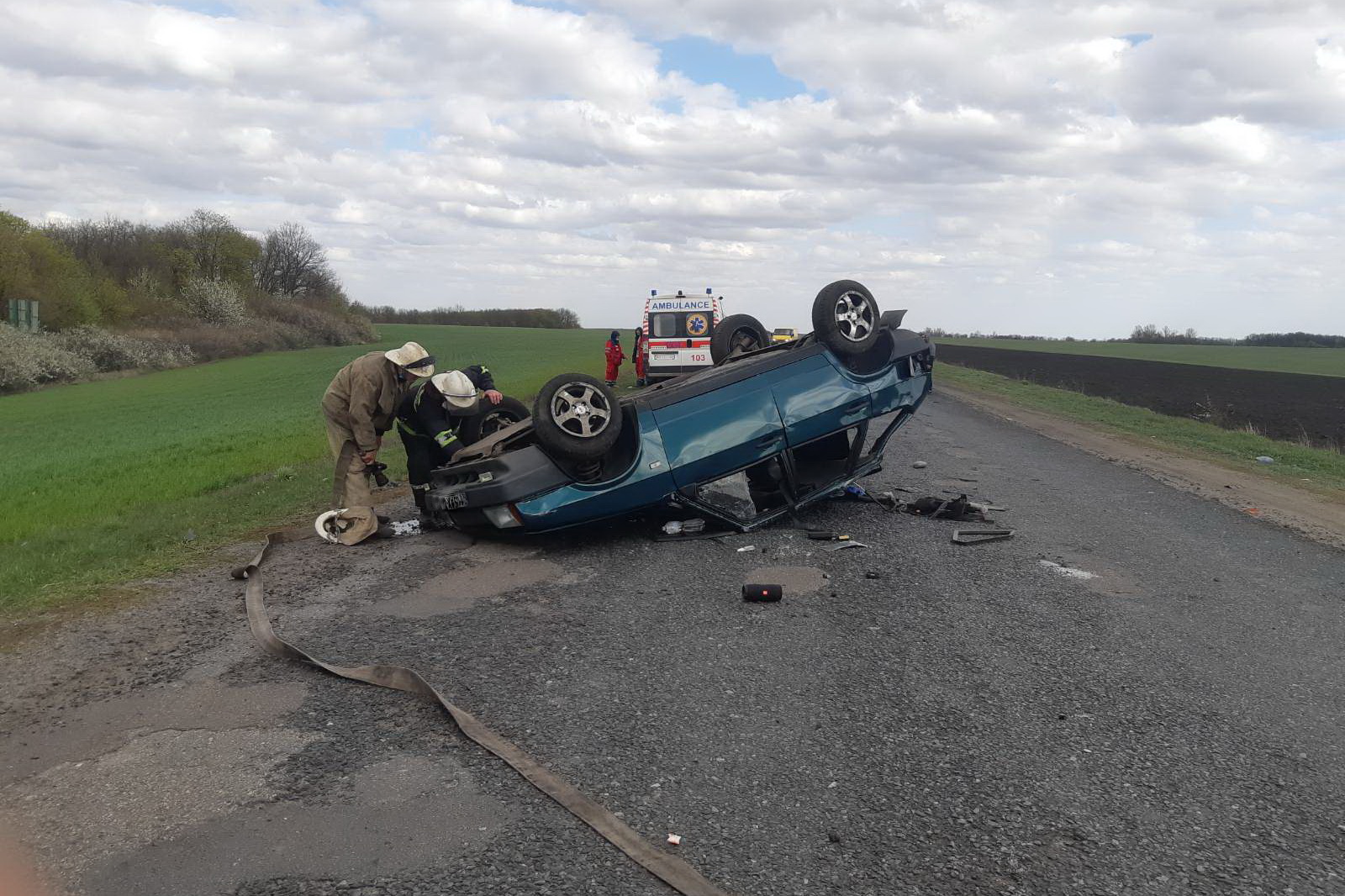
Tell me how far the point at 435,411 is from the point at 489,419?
0.69 m

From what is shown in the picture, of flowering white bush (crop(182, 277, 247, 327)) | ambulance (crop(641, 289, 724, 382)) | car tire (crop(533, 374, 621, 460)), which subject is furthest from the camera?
flowering white bush (crop(182, 277, 247, 327))

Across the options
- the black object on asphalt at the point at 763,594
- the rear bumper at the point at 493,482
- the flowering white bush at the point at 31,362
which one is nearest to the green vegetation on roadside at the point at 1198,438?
the black object on asphalt at the point at 763,594

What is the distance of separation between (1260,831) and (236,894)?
3.44 m

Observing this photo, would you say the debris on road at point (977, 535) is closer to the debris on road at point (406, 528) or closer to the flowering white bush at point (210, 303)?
the debris on road at point (406, 528)

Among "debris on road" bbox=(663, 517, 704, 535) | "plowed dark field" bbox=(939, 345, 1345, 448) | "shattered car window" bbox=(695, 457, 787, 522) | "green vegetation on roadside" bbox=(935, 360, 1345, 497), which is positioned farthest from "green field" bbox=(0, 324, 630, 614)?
"plowed dark field" bbox=(939, 345, 1345, 448)

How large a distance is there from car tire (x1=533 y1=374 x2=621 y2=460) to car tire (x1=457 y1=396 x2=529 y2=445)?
4.96 ft

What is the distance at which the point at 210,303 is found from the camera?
74000mm

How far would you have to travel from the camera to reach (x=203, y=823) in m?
3.55

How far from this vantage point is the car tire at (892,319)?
9141 mm

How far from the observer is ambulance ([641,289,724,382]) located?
933 inches

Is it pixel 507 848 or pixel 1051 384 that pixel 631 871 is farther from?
pixel 1051 384

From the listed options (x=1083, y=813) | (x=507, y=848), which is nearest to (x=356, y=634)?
(x=507, y=848)

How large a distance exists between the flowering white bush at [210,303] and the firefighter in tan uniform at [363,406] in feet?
234

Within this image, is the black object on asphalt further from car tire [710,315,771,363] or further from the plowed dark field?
the plowed dark field
